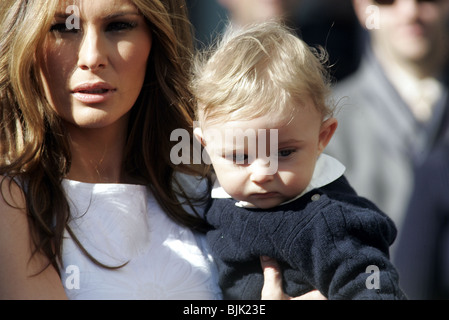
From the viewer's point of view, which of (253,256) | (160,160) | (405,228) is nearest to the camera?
(253,256)

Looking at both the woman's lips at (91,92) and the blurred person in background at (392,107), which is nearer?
the woman's lips at (91,92)

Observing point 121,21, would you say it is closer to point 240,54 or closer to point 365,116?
point 240,54

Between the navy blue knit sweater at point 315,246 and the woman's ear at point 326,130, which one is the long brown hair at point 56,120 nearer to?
the navy blue knit sweater at point 315,246

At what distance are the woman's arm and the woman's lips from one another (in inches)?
11.8

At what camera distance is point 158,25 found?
194 cm

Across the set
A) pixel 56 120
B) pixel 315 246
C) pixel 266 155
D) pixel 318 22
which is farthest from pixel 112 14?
pixel 318 22

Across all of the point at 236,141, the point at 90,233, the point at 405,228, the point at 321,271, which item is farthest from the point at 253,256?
the point at 405,228

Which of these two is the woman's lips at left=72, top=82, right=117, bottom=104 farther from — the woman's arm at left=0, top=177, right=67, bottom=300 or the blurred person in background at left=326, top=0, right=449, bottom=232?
the blurred person in background at left=326, top=0, right=449, bottom=232

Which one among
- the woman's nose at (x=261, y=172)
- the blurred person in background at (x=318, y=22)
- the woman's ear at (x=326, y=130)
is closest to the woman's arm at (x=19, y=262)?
the woman's nose at (x=261, y=172)

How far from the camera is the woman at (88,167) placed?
171cm

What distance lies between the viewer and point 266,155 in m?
1.70

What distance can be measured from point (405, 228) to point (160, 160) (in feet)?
3.23

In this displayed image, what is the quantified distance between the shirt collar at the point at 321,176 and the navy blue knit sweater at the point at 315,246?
0.02 metres
